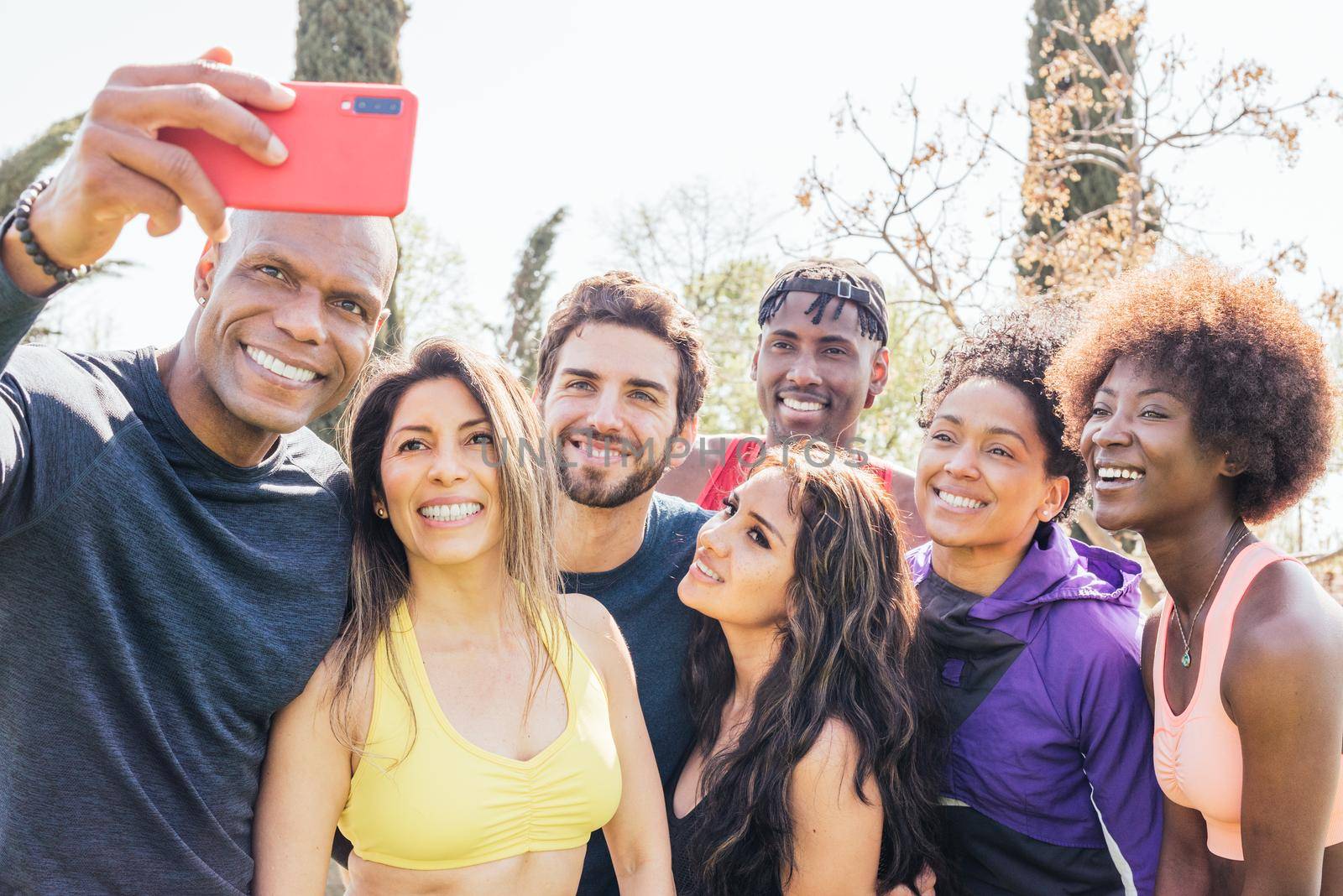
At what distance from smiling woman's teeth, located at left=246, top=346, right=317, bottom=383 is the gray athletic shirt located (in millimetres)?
221

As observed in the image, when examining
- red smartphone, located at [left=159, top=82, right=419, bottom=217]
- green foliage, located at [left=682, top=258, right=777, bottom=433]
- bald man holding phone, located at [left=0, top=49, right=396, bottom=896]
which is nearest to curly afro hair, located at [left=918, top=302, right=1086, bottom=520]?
bald man holding phone, located at [left=0, top=49, right=396, bottom=896]

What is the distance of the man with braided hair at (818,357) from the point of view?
4.64 m

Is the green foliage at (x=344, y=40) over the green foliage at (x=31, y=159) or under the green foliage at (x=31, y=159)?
over

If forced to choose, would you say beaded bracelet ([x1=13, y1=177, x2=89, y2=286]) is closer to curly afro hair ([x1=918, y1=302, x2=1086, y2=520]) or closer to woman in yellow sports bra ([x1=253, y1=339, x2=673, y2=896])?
woman in yellow sports bra ([x1=253, y1=339, x2=673, y2=896])

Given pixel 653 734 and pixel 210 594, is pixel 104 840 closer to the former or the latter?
pixel 210 594

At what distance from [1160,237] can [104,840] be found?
7012mm

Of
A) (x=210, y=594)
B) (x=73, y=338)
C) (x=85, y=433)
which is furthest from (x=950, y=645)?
(x=73, y=338)

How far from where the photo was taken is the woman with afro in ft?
8.23

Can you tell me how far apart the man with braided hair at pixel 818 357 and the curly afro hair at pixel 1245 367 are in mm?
1594

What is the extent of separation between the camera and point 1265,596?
8.56ft

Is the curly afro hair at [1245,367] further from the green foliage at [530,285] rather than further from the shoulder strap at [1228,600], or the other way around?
the green foliage at [530,285]

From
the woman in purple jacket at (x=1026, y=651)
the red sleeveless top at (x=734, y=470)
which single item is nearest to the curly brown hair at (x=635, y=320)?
the red sleeveless top at (x=734, y=470)

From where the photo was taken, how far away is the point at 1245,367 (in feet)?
9.38

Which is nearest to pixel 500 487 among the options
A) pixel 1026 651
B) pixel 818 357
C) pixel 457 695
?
pixel 457 695
